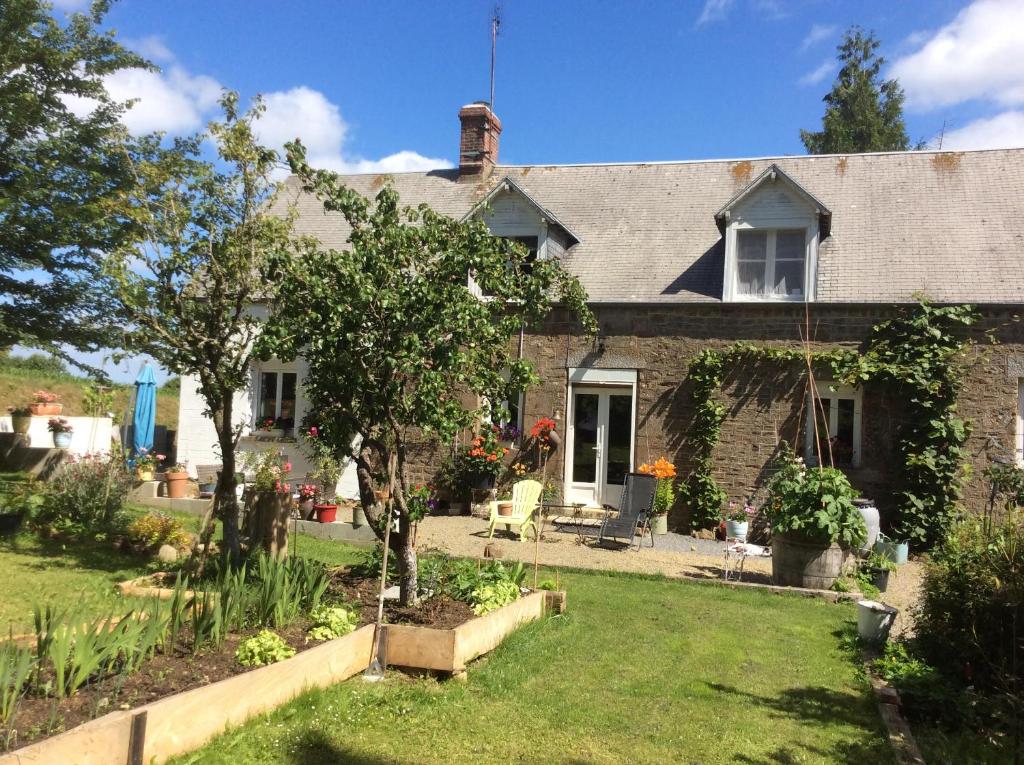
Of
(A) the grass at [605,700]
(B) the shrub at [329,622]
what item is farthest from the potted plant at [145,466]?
(B) the shrub at [329,622]

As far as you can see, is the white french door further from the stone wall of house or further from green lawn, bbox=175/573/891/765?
green lawn, bbox=175/573/891/765

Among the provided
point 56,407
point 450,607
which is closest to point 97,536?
point 450,607

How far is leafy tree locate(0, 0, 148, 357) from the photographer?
12.2 m

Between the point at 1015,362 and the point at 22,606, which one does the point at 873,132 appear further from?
the point at 22,606

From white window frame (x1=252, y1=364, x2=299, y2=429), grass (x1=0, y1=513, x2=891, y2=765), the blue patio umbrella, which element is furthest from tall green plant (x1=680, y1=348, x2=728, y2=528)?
the blue patio umbrella

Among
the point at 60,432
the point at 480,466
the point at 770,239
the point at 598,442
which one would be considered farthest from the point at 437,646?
the point at 60,432

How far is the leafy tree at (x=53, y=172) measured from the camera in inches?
480

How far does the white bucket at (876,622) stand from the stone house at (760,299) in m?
6.18

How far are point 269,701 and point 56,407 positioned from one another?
16375 mm

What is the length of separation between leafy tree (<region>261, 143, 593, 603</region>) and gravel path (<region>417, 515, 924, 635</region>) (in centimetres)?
330

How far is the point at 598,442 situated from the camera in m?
13.8

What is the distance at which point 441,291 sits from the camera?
6.14 metres

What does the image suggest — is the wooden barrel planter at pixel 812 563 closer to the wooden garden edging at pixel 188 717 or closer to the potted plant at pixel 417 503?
the potted plant at pixel 417 503

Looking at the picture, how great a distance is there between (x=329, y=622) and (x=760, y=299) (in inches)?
386
